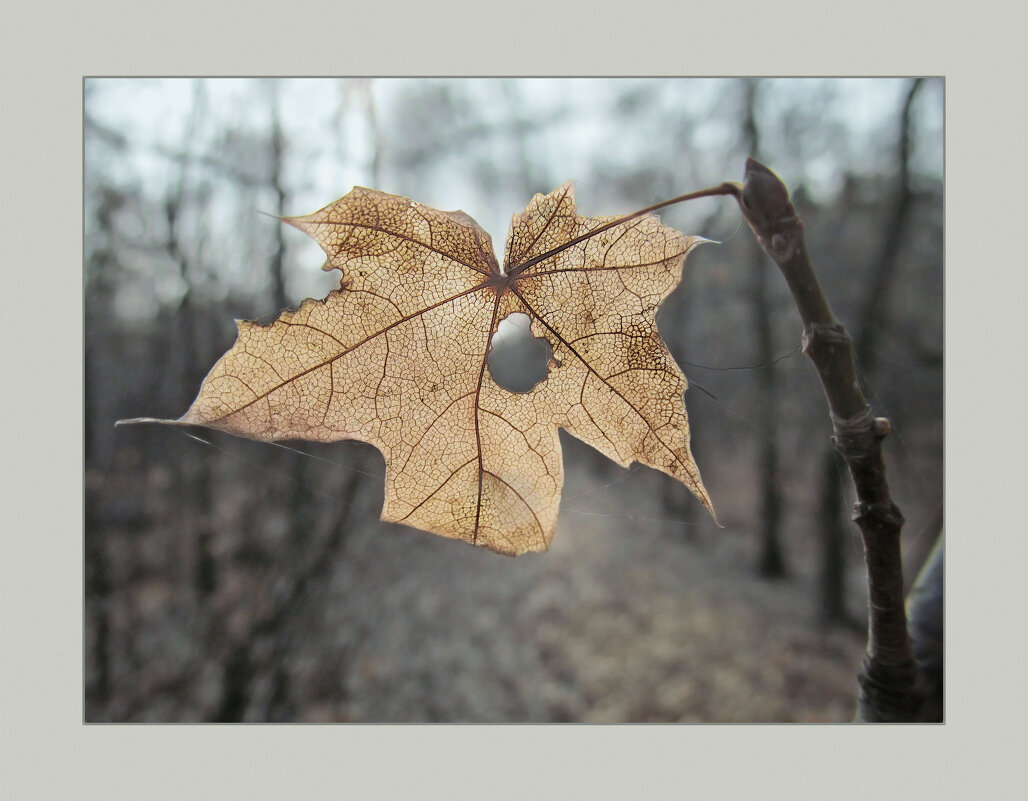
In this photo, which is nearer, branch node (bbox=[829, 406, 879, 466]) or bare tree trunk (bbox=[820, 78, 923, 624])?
branch node (bbox=[829, 406, 879, 466])

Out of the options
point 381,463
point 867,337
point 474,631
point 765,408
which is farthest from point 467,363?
point 474,631

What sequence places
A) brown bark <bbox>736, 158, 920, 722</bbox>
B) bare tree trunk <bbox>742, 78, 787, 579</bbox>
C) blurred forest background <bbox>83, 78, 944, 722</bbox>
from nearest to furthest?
brown bark <bbox>736, 158, 920, 722</bbox> → blurred forest background <bbox>83, 78, 944, 722</bbox> → bare tree trunk <bbox>742, 78, 787, 579</bbox>

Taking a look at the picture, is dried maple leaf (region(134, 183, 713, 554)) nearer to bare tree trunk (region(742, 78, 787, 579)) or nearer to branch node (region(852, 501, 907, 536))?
branch node (region(852, 501, 907, 536))

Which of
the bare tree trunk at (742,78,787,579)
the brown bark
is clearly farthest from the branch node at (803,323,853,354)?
the bare tree trunk at (742,78,787,579)

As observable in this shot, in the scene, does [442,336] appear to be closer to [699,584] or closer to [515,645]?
[515,645]

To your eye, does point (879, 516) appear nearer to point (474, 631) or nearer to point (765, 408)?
point (765, 408)

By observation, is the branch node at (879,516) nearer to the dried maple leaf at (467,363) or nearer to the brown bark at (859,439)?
the brown bark at (859,439)
